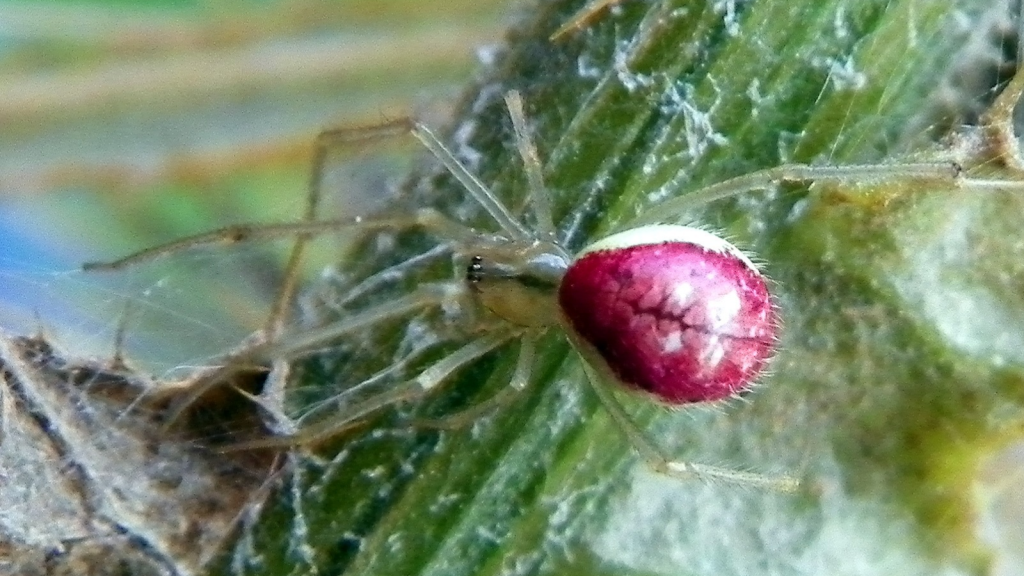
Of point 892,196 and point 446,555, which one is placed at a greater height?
point 892,196

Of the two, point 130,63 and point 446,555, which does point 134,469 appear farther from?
point 130,63

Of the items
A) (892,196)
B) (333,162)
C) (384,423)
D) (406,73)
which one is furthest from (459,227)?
(406,73)

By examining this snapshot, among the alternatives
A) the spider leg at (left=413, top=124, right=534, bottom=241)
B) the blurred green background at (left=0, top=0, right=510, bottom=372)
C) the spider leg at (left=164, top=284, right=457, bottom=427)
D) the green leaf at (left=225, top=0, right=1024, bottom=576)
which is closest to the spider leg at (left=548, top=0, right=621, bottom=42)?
the green leaf at (left=225, top=0, right=1024, bottom=576)

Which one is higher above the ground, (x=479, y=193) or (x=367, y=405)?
(x=479, y=193)

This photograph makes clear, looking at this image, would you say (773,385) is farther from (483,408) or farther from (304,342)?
(304,342)

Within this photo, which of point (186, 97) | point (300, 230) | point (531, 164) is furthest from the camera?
point (186, 97)

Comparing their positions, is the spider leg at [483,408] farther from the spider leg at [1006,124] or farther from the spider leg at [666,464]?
the spider leg at [1006,124]

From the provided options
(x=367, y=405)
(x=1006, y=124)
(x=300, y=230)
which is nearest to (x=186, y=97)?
(x=300, y=230)

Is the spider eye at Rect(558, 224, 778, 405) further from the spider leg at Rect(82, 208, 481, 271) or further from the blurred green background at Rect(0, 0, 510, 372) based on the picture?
the blurred green background at Rect(0, 0, 510, 372)
